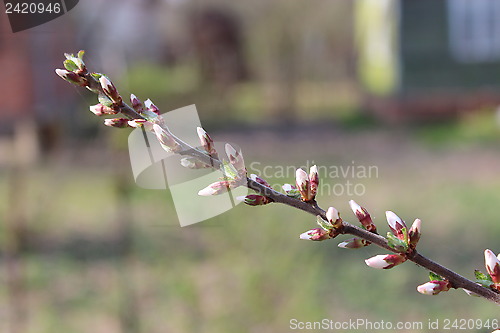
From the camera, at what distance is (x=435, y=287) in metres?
0.58

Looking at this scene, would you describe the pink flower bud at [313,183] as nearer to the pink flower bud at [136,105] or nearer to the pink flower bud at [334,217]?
the pink flower bud at [334,217]

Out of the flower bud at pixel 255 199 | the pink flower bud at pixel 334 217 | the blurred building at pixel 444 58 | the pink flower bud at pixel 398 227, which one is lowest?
the blurred building at pixel 444 58

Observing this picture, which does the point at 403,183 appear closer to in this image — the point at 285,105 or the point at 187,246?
the point at 187,246

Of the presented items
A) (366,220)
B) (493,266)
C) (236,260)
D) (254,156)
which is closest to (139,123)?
(366,220)

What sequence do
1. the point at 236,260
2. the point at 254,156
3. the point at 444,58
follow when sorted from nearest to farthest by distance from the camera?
the point at 236,260 < the point at 254,156 < the point at 444,58

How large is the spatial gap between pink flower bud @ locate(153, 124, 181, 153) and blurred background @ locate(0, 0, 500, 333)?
2067 mm

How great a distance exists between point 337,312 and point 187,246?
1.46 metres

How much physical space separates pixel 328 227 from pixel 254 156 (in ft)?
24.8

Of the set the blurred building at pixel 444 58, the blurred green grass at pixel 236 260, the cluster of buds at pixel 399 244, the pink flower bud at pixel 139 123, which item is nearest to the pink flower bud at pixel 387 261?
the cluster of buds at pixel 399 244

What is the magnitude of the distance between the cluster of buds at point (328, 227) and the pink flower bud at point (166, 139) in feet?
0.43

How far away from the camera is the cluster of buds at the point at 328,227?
566mm

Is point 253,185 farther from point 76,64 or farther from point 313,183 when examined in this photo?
point 76,64

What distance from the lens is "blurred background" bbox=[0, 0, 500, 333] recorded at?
3.31 meters

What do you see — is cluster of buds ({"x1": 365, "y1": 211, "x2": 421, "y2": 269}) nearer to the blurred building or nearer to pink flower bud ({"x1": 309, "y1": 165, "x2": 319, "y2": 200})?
pink flower bud ({"x1": 309, "y1": 165, "x2": 319, "y2": 200})
